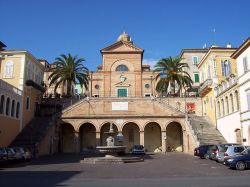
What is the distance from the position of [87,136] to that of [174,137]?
13.2 meters

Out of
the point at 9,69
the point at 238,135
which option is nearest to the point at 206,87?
the point at 238,135

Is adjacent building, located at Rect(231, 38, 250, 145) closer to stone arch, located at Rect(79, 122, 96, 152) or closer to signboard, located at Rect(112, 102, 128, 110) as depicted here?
signboard, located at Rect(112, 102, 128, 110)

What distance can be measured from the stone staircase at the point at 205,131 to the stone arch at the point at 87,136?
1487 centimetres

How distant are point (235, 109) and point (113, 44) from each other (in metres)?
30.5

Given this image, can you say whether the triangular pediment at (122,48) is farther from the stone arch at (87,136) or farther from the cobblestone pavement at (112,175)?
the cobblestone pavement at (112,175)

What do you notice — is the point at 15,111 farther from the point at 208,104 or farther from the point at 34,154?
the point at 208,104

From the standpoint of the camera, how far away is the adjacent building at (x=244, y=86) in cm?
3016

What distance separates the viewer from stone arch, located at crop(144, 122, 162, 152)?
4838 cm

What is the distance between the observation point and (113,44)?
59.1 m

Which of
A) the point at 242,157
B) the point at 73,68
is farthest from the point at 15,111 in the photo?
the point at 242,157

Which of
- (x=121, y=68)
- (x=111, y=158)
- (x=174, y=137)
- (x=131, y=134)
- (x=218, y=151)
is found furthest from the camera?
(x=121, y=68)

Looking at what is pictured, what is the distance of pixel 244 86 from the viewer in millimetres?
31125

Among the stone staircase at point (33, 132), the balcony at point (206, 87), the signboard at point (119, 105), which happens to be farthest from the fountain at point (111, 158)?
the balcony at point (206, 87)

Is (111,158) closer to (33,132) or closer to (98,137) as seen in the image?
(33,132)
